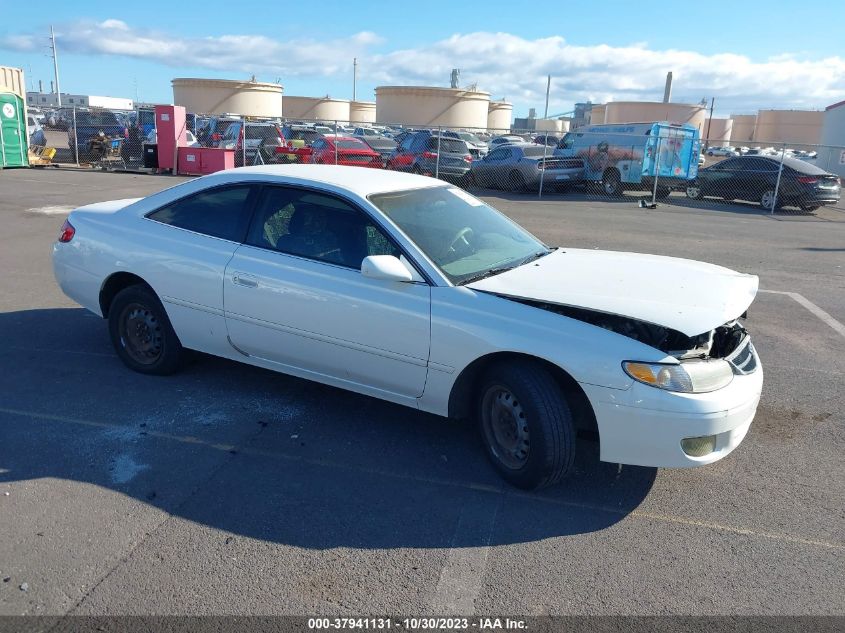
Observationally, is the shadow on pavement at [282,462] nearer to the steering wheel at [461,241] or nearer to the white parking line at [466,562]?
the white parking line at [466,562]

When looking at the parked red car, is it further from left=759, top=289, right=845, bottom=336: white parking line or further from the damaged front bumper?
the damaged front bumper

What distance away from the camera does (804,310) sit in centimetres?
812

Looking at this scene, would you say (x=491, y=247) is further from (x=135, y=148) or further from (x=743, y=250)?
(x=135, y=148)

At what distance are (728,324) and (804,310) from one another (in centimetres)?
492

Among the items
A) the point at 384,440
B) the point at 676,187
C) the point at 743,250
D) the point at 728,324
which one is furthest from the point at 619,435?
the point at 676,187

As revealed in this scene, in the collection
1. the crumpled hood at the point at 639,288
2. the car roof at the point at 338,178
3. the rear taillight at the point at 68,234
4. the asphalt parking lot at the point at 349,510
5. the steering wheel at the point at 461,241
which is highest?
the car roof at the point at 338,178

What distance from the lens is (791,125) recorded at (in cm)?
7931

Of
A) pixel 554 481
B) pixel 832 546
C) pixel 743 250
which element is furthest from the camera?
pixel 743 250

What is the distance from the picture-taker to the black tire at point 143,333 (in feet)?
16.8

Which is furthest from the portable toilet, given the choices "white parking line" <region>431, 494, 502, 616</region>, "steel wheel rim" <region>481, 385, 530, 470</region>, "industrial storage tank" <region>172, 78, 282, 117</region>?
"industrial storage tank" <region>172, 78, 282, 117</region>

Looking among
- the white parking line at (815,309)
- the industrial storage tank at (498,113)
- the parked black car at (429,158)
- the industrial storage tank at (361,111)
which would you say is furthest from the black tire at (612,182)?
the industrial storage tank at (361,111)

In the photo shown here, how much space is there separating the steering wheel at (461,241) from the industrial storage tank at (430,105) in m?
50.0

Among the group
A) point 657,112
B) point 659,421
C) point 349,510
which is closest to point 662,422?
point 659,421

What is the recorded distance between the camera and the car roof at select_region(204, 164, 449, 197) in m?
4.60
